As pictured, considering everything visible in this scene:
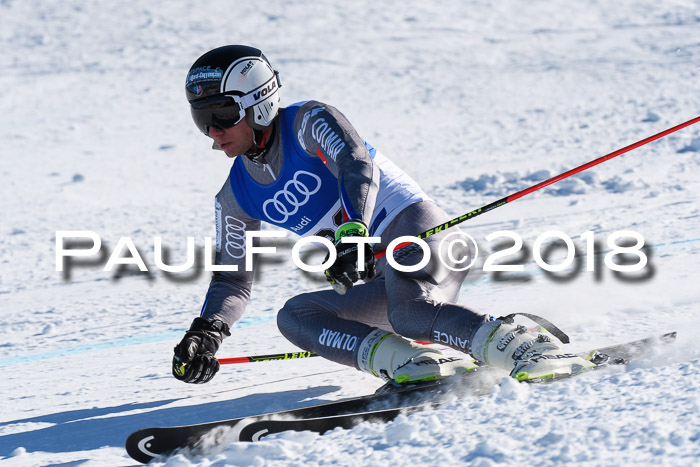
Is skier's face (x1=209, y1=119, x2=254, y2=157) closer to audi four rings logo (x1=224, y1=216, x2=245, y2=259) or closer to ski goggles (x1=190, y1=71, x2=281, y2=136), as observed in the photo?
ski goggles (x1=190, y1=71, x2=281, y2=136)

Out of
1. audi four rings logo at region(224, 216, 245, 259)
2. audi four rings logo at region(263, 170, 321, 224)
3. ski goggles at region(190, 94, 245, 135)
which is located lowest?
audi four rings logo at region(224, 216, 245, 259)

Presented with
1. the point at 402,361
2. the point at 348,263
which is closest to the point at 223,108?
the point at 348,263

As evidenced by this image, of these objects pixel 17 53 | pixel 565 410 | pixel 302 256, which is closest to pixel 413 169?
pixel 302 256

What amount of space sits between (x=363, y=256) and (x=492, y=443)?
74 centimetres

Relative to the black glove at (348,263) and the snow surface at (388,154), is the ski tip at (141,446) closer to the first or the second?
the snow surface at (388,154)

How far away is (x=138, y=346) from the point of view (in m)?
4.48

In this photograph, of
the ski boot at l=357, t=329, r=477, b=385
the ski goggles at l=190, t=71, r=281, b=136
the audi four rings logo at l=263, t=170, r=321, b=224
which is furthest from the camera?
the audi four rings logo at l=263, t=170, r=321, b=224

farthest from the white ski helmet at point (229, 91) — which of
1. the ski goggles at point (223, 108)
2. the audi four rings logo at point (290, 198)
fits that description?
the audi four rings logo at point (290, 198)

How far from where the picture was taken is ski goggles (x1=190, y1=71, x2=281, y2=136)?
3191 mm

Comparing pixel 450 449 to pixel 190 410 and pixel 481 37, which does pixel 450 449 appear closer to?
pixel 190 410

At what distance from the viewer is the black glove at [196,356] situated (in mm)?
3039

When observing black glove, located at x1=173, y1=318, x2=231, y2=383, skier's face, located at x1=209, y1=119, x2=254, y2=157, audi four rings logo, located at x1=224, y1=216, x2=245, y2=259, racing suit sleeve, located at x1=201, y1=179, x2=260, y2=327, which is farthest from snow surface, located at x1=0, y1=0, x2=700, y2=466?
skier's face, located at x1=209, y1=119, x2=254, y2=157

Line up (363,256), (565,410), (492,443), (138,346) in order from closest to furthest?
(492,443) → (565,410) → (363,256) → (138,346)

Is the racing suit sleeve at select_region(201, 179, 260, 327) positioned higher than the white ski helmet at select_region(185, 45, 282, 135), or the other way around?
the white ski helmet at select_region(185, 45, 282, 135)
